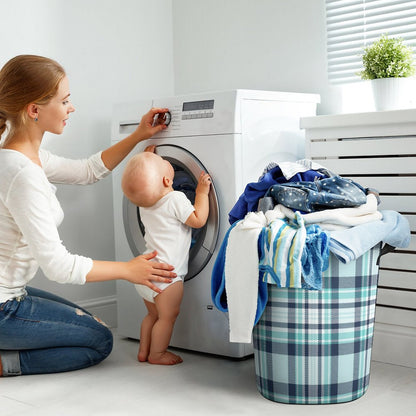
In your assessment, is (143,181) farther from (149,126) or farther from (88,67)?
(88,67)

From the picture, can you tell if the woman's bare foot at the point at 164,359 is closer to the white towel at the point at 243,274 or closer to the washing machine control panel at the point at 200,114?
the white towel at the point at 243,274

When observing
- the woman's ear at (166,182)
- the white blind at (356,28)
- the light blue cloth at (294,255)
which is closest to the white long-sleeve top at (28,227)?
the woman's ear at (166,182)

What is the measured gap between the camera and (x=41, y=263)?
2006mm

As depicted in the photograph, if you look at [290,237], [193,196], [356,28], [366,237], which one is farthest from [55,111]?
[356,28]

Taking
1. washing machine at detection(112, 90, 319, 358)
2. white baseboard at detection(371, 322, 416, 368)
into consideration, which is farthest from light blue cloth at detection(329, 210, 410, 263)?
washing machine at detection(112, 90, 319, 358)

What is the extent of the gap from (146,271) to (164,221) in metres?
0.25

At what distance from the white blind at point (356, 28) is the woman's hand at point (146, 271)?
3.61 feet

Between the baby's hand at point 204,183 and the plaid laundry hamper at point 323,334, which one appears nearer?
the plaid laundry hamper at point 323,334

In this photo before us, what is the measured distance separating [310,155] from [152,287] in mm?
760

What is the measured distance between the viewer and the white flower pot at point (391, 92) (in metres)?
2.32

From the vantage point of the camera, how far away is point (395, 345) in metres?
2.24

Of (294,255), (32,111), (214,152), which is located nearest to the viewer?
(294,255)

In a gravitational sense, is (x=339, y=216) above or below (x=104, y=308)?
above

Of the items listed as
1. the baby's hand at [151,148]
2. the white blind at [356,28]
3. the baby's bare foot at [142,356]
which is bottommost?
the baby's bare foot at [142,356]
